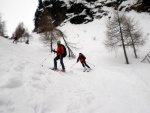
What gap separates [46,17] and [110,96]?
24.3 metres

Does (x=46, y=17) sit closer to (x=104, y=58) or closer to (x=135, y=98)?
(x=104, y=58)

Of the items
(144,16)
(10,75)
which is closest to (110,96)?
(10,75)

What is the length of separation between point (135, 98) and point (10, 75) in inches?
222

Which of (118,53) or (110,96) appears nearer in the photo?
(110,96)

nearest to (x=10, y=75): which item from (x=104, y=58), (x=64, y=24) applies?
(x=104, y=58)

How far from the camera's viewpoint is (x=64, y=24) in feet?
157

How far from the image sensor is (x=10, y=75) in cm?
557

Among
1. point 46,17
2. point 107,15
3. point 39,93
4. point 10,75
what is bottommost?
point 39,93

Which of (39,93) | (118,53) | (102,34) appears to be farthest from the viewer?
(102,34)

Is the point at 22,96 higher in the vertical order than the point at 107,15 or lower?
lower

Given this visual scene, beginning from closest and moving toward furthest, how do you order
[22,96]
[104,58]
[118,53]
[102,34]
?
[22,96] → [104,58] → [118,53] → [102,34]

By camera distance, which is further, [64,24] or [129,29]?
[64,24]

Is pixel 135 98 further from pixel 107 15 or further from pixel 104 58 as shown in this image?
pixel 107 15

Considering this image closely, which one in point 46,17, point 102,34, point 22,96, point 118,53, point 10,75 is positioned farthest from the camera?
point 102,34
